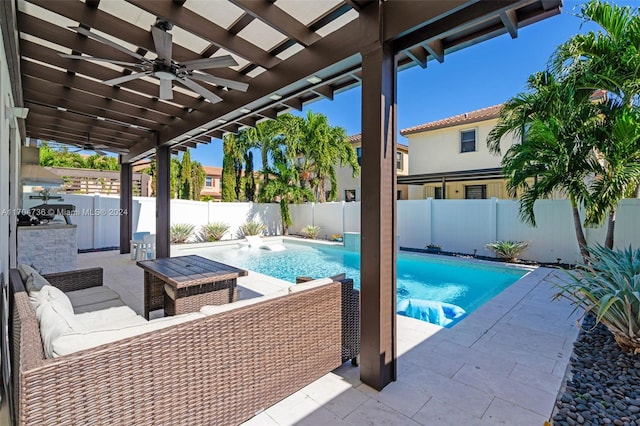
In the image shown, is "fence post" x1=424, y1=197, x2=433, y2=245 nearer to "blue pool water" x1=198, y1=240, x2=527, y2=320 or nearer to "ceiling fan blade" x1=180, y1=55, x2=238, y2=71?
"blue pool water" x1=198, y1=240, x2=527, y2=320

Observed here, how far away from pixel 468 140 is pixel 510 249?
6.59 m

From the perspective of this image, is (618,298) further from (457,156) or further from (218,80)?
(457,156)

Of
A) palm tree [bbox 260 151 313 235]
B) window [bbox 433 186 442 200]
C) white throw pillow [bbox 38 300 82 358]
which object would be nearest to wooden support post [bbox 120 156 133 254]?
palm tree [bbox 260 151 313 235]

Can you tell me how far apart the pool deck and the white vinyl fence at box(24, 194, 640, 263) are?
4.48 meters

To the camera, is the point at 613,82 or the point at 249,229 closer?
the point at 613,82

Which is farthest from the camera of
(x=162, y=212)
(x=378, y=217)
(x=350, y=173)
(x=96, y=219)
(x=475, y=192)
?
(x=350, y=173)

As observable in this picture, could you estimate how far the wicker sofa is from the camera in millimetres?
1455

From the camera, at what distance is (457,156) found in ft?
44.5

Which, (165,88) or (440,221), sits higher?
(165,88)

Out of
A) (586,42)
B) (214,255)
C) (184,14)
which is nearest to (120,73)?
(184,14)

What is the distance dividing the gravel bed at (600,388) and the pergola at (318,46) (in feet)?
4.63

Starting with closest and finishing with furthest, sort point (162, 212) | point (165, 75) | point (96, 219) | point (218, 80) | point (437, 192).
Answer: point (165, 75)
point (218, 80)
point (162, 212)
point (96, 219)
point (437, 192)

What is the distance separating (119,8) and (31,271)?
278 cm

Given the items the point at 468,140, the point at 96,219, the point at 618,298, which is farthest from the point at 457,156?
the point at 96,219
